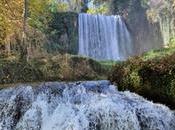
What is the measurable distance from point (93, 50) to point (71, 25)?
268 centimetres

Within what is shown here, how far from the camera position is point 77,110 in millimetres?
10719

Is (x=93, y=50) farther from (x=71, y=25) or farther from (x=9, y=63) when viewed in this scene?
(x=9, y=63)

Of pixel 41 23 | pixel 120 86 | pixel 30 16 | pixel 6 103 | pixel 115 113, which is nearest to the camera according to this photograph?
pixel 115 113

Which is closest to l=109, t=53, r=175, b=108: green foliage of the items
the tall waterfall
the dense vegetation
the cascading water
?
the dense vegetation

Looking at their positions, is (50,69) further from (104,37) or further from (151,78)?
(104,37)

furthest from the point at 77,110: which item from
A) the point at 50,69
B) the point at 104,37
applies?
the point at 104,37

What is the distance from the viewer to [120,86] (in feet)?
44.0

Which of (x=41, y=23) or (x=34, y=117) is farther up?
(x=41, y=23)

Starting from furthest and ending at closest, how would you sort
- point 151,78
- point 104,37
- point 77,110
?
point 104,37 < point 151,78 < point 77,110

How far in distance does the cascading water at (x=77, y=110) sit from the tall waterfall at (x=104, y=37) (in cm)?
2003

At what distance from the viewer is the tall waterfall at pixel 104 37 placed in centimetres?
3319

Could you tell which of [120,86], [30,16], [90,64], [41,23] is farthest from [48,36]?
[120,86]

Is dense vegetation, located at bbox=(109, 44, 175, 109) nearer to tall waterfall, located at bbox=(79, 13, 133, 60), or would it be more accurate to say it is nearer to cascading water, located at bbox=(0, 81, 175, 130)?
cascading water, located at bbox=(0, 81, 175, 130)

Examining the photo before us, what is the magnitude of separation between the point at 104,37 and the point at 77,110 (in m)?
23.5
